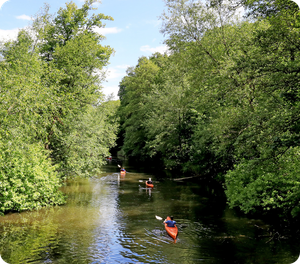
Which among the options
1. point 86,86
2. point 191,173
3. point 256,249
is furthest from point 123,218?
point 191,173

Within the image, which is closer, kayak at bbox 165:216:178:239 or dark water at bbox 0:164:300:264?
dark water at bbox 0:164:300:264

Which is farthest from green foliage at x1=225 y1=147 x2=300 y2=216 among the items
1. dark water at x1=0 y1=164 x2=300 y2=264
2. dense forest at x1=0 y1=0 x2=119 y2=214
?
dense forest at x1=0 y1=0 x2=119 y2=214

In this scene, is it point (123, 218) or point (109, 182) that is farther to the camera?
point (109, 182)

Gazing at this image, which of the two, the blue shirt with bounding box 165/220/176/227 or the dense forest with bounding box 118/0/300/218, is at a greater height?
the dense forest with bounding box 118/0/300/218

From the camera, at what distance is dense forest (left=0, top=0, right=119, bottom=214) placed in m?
12.5

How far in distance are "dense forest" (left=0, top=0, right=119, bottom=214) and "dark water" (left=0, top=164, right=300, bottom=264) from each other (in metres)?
1.95

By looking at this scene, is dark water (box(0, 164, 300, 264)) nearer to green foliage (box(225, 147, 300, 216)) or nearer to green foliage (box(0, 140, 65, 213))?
green foliage (box(0, 140, 65, 213))

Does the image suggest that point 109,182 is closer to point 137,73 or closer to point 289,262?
point 289,262

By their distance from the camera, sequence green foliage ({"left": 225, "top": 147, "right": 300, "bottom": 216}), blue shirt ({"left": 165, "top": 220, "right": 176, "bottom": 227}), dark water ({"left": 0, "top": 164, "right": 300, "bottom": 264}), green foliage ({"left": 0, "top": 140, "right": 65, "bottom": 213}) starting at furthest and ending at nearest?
green foliage ({"left": 0, "top": 140, "right": 65, "bottom": 213}) < blue shirt ({"left": 165, "top": 220, "right": 176, "bottom": 227}) < green foliage ({"left": 225, "top": 147, "right": 300, "bottom": 216}) < dark water ({"left": 0, "top": 164, "right": 300, "bottom": 264})

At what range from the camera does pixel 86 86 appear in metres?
22.7

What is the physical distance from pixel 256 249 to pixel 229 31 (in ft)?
47.8

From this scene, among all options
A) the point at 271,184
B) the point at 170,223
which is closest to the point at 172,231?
the point at 170,223

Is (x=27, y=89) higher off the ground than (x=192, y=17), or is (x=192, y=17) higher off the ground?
(x=192, y=17)

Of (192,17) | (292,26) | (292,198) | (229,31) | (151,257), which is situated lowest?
(151,257)
